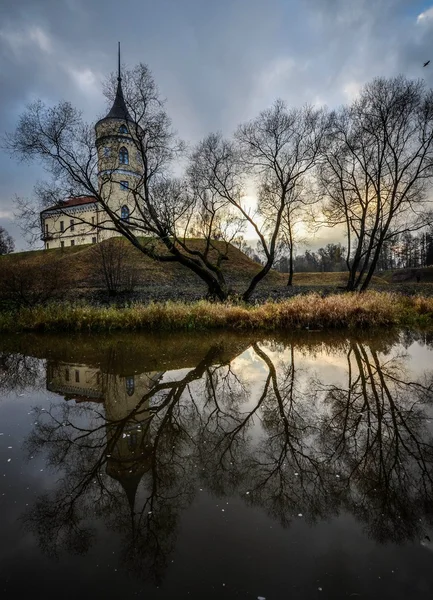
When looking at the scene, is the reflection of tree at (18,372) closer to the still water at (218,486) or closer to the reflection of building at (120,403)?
the still water at (218,486)

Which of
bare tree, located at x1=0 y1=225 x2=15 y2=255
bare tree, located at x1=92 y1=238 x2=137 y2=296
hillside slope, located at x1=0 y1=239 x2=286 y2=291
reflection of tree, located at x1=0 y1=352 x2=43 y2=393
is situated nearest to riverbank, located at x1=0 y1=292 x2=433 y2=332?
reflection of tree, located at x1=0 y1=352 x2=43 y2=393

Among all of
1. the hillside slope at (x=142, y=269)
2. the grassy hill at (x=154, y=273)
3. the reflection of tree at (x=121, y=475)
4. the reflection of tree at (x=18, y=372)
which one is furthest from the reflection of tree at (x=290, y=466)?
the hillside slope at (x=142, y=269)

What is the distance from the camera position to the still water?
2010mm

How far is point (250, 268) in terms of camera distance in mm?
37781

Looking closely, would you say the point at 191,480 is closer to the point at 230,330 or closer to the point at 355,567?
the point at 355,567

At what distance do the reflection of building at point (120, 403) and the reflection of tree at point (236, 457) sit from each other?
0.02 meters

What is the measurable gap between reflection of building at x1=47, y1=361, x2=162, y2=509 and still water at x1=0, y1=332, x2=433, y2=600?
0.07ft

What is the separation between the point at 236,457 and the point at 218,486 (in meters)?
0.52

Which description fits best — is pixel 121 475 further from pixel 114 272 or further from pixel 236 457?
pixel 114 272

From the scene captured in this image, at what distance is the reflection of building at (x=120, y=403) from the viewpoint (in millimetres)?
3244

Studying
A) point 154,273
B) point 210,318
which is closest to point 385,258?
point 154,273

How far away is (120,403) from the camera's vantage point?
4973mm

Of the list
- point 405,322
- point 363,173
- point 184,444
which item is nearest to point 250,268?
point 363,173

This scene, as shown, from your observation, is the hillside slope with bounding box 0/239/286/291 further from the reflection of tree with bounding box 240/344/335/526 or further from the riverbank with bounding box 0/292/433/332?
the reflection of tree with bounding box 240/344/335/526
